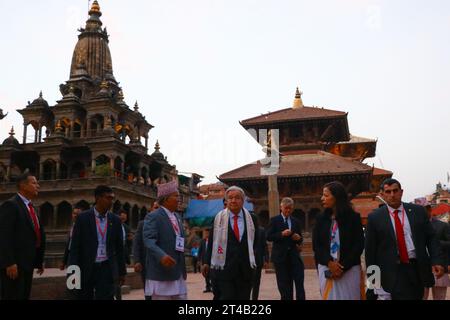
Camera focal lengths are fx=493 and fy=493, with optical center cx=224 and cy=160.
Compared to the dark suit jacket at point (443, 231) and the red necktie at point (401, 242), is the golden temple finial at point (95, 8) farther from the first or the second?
the red necktie at point (401, 242)

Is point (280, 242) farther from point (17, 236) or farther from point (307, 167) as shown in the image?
point (307, 167)

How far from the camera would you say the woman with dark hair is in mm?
5355

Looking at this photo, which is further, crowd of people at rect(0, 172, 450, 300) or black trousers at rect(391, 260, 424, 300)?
crowd of people at rect(0, 172, 450, 300)

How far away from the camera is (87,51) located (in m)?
46.7

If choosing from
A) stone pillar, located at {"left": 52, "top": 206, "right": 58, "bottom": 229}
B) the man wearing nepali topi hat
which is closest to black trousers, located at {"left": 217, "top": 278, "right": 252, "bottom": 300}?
the man wearing nepali topi hat

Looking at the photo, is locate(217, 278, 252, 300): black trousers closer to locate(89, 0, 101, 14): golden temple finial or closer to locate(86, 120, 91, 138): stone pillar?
locate(86, 120, 91, 138): stone pillar

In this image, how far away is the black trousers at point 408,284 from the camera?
525 cm

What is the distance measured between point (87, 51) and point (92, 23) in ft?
10.5

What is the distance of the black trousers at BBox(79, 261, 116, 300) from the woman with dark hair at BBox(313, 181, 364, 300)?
104 inches

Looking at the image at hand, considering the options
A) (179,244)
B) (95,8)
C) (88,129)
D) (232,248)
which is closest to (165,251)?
Answer: (179,244)

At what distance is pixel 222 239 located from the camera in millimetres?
5883
